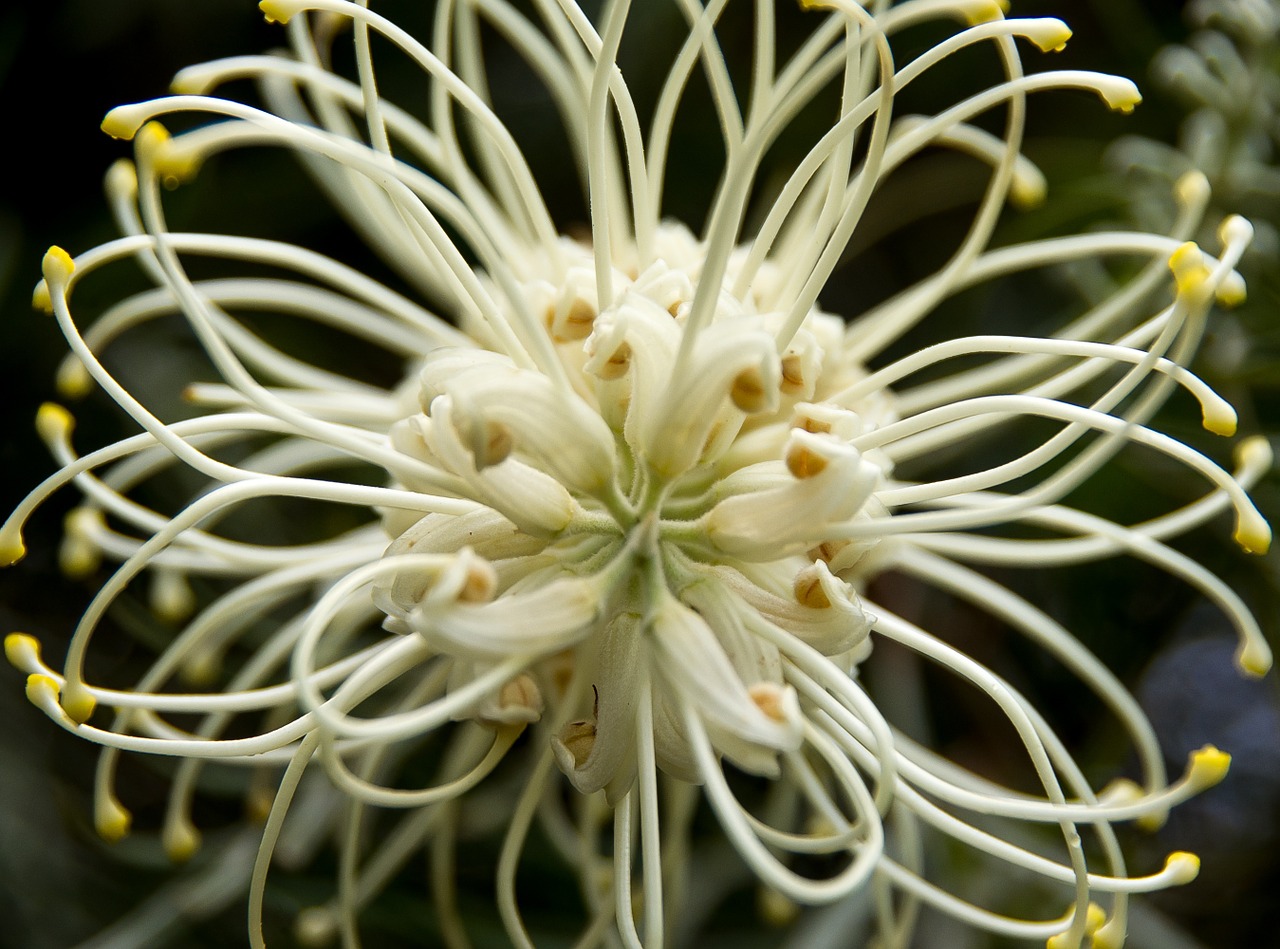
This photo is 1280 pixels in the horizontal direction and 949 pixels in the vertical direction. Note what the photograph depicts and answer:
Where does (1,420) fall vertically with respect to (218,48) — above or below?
below

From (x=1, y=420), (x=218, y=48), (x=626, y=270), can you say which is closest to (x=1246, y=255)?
(x=626, y=270)

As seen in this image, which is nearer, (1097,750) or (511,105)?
(1097,750)

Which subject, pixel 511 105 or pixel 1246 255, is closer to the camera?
pixel 1246 255

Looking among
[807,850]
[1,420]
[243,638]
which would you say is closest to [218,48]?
[1,420]

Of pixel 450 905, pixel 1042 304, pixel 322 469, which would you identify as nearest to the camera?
pixel 450 905

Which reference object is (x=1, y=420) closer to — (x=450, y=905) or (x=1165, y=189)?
(x=450, y=905)

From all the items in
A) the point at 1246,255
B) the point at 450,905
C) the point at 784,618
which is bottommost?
the point at 450,905

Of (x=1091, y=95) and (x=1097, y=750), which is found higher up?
(x=1091, y=95)

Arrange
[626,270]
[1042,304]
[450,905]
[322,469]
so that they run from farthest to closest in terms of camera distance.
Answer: [1042,304] < [322,469] < [450,905] < [626,270]

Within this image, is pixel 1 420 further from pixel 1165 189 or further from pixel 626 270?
pixel 1165 189
